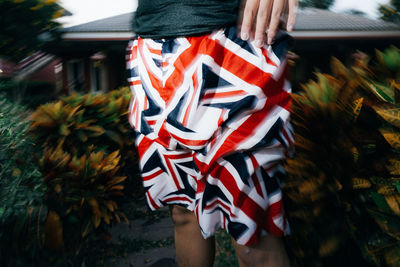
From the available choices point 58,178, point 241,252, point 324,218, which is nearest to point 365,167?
point 324,218

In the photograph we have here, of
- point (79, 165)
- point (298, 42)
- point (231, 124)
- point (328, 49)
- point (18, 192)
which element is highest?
point (231, 124)

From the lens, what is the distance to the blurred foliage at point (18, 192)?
1615 millimetres

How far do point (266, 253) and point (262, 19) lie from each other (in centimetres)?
66

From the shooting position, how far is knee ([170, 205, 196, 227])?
118 cm

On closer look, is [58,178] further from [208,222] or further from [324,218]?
[324,218]

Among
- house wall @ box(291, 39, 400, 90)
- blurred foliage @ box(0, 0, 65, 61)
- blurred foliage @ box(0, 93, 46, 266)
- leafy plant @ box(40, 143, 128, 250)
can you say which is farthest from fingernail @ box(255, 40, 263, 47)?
house wall @ box(291, 39, 400, 90)

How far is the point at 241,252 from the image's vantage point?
0.98 m

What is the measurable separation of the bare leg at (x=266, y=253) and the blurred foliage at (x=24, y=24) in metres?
3.93

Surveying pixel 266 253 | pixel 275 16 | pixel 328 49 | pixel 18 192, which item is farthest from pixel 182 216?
pixel 328 49

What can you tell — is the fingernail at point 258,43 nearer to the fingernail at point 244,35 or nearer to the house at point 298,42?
the fingernail at point 244,35

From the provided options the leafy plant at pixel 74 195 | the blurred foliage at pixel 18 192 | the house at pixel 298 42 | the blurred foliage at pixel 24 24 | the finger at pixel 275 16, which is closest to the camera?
the finger at pixel 275 16

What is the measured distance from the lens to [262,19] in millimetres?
861

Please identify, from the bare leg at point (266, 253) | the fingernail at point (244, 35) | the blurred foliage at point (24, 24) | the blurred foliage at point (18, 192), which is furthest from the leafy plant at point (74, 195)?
the blurred foliage at point (24, 24)

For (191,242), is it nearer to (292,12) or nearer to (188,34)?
(188,34)
